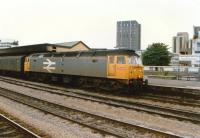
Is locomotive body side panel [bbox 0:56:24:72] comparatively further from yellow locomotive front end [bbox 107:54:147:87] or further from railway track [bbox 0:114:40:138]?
railway track [bbox 0:114:40:138]

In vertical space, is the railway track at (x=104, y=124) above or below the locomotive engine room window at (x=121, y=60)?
below

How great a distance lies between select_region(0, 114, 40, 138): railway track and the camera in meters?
9.02

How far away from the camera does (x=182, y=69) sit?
3766 cm

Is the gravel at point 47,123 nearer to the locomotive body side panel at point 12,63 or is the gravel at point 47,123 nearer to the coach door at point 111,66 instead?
the coach door at point 111,66

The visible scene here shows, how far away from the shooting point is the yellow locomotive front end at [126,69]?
61.6 ft

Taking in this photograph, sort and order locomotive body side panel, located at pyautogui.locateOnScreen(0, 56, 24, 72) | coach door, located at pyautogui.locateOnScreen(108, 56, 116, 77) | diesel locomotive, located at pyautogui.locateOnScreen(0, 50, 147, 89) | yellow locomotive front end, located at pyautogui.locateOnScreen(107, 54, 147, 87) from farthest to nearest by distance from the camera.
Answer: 1. locomotive body side panel, located at pyautogui.locateOnScreen(0, 56, 24, 72)
2. coach door, located at pyautogui.locateOnScreen(108, 56, 116, 77)
3. diesel locomotive, located at pyautogui.locateOnScreen(0, 50, 147, 89)
4. yellow locomotive front end, located at pyautogui.locateOnScreen(107, 54, 147, 87)

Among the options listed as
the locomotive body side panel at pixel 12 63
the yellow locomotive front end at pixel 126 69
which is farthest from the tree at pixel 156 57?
the yellow locomotive front end at pixel 126 69

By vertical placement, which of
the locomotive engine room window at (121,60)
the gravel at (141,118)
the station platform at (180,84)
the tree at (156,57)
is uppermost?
the tree at (156,57)

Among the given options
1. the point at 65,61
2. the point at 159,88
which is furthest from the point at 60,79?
the point at 159,88

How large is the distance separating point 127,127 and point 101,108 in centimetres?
435

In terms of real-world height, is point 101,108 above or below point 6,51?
below

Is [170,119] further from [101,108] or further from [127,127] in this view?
[101,108]

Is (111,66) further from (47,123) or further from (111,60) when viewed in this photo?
(47,123)

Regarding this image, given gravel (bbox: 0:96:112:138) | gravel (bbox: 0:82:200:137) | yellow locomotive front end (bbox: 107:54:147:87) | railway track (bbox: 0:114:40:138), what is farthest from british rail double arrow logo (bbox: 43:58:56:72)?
railway track (bbox: 0:114:40:138)
